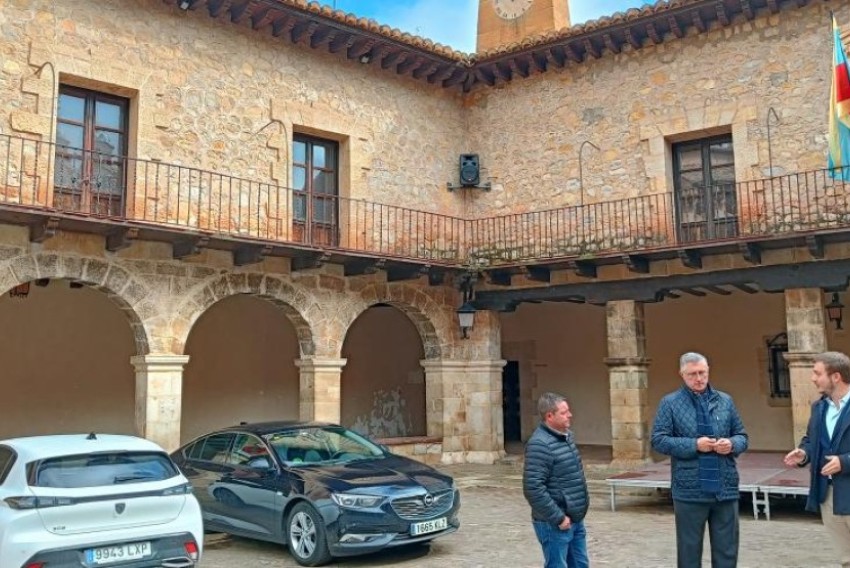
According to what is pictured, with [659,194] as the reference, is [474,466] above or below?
below

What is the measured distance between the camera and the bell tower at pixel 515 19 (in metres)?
17.4

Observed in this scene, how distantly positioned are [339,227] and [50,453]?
7879 millimetres

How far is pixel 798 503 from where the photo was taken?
966cm

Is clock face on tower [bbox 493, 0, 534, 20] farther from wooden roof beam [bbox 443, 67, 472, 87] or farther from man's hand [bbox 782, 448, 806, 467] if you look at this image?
man's hand [bbox 782, 448, 806, 467]

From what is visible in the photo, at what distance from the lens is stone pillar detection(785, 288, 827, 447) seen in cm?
1130

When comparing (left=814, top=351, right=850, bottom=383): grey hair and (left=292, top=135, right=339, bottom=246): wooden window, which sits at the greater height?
(left=292, top=135, right=339, bottom=246): wooden window

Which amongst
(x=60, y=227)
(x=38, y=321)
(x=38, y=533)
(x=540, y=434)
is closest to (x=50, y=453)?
(x=38, y=533)

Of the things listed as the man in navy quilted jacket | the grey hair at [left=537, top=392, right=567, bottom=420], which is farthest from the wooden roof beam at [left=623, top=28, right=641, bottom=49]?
the grey hair at [left=537, top=392, right=567, bottom=420]

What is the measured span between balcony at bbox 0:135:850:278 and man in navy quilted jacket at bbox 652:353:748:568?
22.2 feet

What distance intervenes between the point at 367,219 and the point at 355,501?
7175 mm

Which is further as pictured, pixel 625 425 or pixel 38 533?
pixel 625 425

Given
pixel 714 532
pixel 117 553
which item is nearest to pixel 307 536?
pixel 117 553

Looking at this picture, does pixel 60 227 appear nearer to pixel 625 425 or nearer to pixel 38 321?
pixel 38 321

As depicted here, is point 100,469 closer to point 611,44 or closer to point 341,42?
point 341,42
